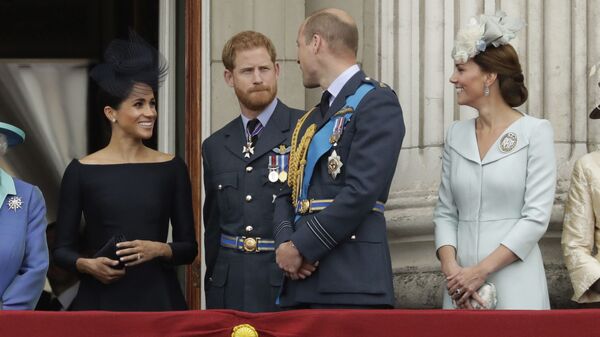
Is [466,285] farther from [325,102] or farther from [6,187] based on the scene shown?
[6,187]

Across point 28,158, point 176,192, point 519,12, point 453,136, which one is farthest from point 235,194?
point 28,158

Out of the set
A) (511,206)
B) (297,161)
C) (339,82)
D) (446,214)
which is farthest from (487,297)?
(339,82)

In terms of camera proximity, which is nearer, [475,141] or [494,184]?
[494,184]

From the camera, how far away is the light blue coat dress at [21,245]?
5.86 m

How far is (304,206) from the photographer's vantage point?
19.2ft

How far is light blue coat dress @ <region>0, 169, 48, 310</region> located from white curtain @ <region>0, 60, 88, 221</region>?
3.00 metres

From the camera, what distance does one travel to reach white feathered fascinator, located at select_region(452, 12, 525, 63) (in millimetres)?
6137

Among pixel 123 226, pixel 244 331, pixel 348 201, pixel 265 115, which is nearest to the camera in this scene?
pixel 244 331

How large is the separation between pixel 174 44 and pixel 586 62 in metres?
2.31

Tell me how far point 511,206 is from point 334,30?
3.14 ft

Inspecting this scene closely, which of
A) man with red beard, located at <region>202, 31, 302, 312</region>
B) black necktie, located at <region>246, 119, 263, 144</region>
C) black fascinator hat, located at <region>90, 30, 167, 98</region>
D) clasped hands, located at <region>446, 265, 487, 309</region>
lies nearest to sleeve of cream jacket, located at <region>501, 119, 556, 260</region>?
clasped hands, located at <region>446, 265, 487, 309</region>

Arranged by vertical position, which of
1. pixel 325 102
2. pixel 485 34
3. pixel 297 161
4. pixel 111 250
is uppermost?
pixel 485 34

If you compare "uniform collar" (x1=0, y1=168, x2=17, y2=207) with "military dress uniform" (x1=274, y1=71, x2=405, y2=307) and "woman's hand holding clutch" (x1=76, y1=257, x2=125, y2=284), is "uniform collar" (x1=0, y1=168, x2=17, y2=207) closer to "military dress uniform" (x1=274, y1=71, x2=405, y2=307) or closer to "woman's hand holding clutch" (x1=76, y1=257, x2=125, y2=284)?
"woman's hand holding clutch" (x1=76, y1=257, x2=125, y2=284)

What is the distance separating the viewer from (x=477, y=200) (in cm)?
607
